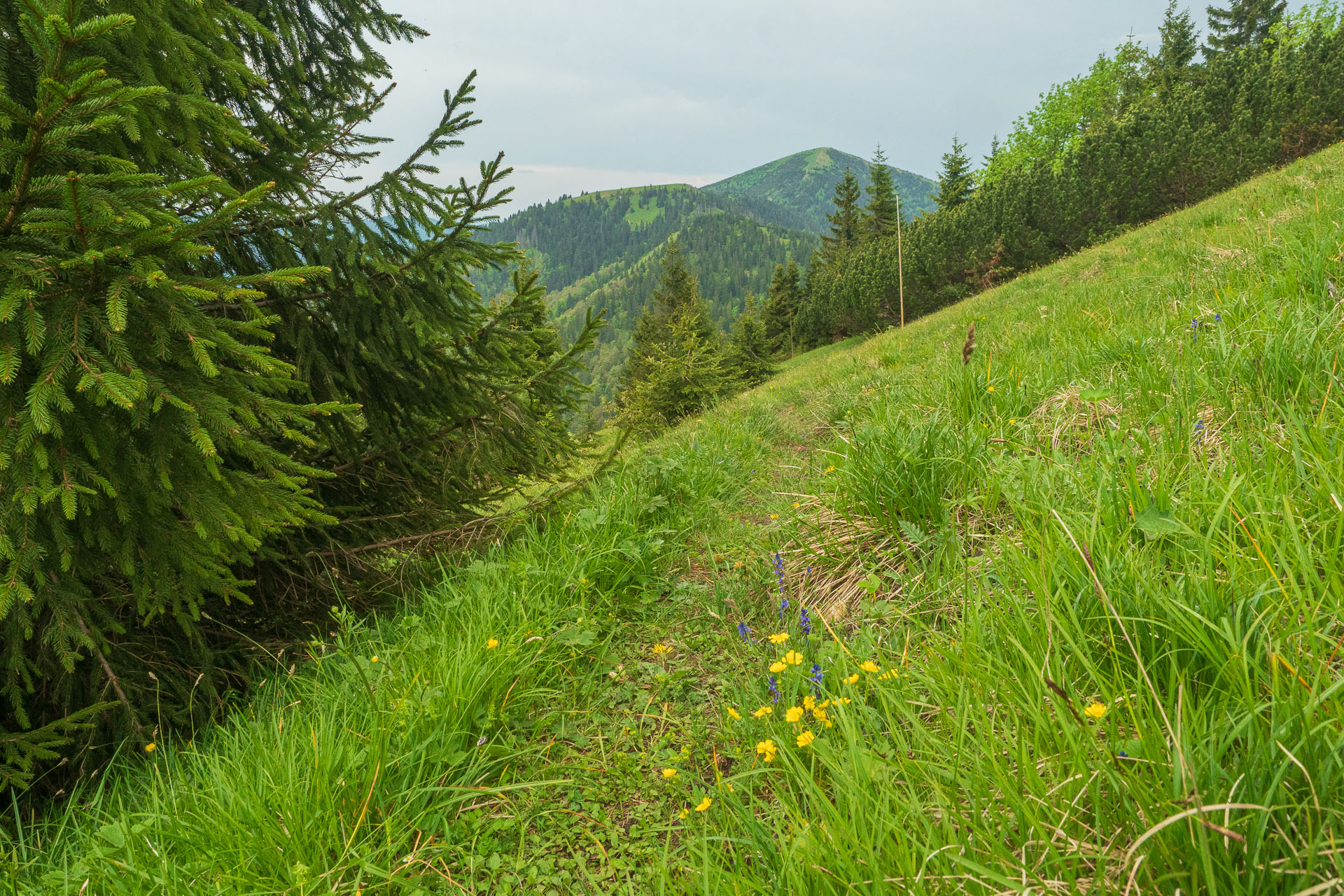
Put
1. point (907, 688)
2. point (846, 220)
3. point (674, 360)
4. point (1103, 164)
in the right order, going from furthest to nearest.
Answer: point (846, 220), point (1103, 164), point (674, 360), point (907, 688)

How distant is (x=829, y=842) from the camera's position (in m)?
1.25

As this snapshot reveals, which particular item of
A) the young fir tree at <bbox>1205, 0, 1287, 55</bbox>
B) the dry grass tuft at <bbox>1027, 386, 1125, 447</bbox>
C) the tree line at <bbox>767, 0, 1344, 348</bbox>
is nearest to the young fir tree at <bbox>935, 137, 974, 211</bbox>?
the tree line at <bbox>767, 0, 1344, 348</bbox>

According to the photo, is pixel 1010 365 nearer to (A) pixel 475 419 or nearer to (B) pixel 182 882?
(A) pixel 475 419

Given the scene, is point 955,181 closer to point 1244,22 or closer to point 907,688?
point 1244,22

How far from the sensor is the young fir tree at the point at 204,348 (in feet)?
5.85

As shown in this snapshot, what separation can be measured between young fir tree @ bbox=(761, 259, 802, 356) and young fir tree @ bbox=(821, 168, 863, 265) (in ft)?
12.5

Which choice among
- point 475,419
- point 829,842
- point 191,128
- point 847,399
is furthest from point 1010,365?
point 191,128

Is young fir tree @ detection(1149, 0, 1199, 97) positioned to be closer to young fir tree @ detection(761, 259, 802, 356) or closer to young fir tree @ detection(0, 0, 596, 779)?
young fir tree @ detection(761, 259, 802, 356)

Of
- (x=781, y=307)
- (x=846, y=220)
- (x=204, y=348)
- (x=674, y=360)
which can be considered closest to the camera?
(x=204, y=348)

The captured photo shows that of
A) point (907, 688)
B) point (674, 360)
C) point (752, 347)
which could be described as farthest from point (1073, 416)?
point (752, 347)

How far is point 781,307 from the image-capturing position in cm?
4934

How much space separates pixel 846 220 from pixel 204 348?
55605 millimetres

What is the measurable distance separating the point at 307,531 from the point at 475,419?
1.33m

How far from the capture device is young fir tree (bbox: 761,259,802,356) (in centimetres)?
4872
